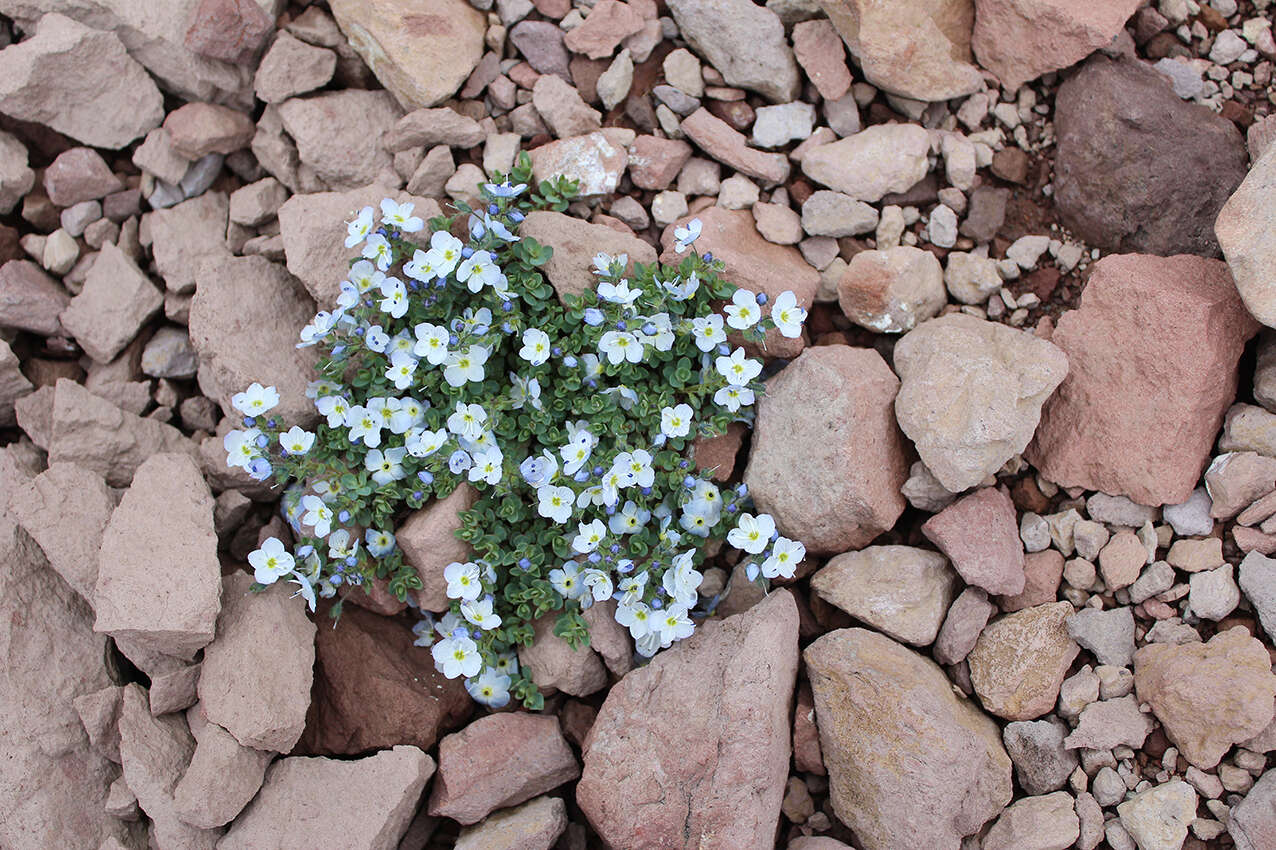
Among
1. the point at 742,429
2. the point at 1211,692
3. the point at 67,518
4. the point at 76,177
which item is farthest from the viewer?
the point at 76,177

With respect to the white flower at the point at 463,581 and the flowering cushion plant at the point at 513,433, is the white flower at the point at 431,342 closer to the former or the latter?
the flowering cushion plant at the point at 513,433

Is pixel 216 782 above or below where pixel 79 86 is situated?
below

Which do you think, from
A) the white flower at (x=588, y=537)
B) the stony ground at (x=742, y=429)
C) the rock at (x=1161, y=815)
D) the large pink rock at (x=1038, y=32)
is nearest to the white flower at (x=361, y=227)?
the stony ground at (x=742, y=429)

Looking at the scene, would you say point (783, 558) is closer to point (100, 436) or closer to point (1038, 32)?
point (1038, 32)

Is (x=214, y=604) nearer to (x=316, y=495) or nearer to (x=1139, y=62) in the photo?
(x=316, y=495)

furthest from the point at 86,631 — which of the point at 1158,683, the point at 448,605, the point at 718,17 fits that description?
the point at 1158,683

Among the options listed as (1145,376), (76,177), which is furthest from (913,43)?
(76,177)

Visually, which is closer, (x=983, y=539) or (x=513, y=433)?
(x=983, y=539)

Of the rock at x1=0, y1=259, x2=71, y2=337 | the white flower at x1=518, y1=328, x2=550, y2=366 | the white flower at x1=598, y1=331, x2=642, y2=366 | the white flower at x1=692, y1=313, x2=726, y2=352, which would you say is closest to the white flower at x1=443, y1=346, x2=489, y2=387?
the white flower at x1=518, y1=328, x2=550, y2=366
